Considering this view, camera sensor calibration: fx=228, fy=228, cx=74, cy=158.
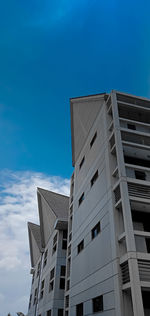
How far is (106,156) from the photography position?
15406 mm

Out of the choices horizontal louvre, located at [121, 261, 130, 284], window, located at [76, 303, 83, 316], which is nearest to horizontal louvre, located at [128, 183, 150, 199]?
horizontal louvre, located at [121, 261, 130, 284]

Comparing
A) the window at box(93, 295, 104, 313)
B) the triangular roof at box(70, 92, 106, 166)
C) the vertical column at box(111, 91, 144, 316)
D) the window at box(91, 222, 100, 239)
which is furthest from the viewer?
the triangular roof at box(70, 92, 106, 166)

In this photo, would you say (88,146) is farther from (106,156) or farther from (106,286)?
(106,286)

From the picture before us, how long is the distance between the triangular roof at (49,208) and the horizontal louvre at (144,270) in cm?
2110

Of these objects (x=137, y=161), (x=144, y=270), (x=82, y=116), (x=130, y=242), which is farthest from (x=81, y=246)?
(x=82, y=116)

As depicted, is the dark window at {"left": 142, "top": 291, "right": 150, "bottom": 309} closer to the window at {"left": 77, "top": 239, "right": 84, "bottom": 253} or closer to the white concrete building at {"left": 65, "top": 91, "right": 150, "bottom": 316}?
the white concrete building at {"left": 65, "top": 91, "right": 150, "bottom": 316}

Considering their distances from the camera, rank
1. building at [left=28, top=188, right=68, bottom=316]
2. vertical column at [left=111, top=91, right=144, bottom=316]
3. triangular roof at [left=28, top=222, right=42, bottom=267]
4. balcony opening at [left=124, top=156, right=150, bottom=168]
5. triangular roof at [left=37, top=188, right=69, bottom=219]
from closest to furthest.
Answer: vertical column at [left=111, top=91, right=144, bottom=316], balcony opening at [left=124, top=156, right=150, bottom=168], building at [left=28, top=188, right=68, bottom=316], triangular roof at [left=37, top=188, right=69, bottom=219], triangular roof at [left=28, top=222, right=42, bottom=267]

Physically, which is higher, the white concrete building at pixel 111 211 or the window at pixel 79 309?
the white concrete building at pixel 111 211

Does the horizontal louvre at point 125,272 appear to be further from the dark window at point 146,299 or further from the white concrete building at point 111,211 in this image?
the dark window at point 146,299

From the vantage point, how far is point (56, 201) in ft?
115

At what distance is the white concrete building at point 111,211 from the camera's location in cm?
994

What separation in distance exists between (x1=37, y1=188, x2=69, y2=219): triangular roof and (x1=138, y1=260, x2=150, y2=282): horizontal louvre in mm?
21096

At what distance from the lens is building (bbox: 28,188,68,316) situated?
Answer: 2357 centimetres

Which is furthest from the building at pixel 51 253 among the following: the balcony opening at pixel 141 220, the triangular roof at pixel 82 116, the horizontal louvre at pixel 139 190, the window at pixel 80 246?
the horizontal louvre at pixel 139 190
